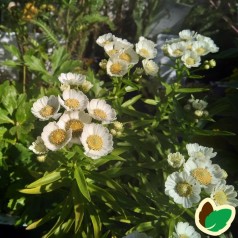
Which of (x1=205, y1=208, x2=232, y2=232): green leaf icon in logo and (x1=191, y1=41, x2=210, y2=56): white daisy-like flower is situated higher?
(x1=191, y1=41, x2=210, y2=56): white daisy-like flower

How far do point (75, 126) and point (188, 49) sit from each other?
2.03 feet

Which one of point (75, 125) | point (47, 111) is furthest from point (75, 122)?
point (47, 111)

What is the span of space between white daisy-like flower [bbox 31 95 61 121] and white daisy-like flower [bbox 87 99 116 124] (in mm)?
109

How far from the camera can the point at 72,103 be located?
1.29 meters

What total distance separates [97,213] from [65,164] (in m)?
0.23

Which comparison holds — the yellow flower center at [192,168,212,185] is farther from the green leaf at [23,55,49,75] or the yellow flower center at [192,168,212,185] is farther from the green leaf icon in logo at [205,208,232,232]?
the green leaf at [23,55,49,75]

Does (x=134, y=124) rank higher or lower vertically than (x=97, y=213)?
higher

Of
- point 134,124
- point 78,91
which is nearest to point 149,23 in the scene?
point 134,124

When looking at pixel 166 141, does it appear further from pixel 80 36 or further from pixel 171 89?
pixel 80 36

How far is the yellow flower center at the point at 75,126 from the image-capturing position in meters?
1.25

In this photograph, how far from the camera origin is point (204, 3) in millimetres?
2908

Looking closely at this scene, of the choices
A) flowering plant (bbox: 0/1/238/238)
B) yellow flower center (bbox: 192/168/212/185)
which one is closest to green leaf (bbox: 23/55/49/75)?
flowering plant (bbox: 0/1/238/238)

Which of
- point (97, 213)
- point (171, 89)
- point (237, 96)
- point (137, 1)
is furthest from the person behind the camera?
point (137, 1)

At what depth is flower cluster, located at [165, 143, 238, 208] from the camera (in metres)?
1.22
